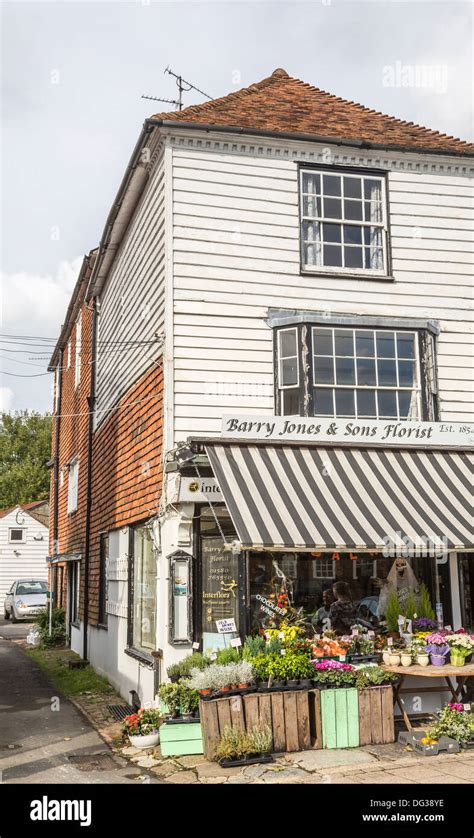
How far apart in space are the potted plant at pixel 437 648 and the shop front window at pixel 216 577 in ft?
8.40

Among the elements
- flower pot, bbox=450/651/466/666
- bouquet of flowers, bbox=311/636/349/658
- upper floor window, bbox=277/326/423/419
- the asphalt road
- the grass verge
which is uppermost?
upper floor window, bbox=277/326/423/419

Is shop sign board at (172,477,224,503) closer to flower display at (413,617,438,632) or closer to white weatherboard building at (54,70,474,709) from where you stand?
white weatherboard building at (54,70,474,709)

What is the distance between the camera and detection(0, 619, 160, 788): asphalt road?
9.19m

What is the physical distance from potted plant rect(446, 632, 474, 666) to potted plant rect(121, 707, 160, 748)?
388cm

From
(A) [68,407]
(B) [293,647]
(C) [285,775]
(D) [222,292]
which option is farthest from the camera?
(A) [68,407]

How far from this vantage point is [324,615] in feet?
38.7

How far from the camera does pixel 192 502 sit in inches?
442

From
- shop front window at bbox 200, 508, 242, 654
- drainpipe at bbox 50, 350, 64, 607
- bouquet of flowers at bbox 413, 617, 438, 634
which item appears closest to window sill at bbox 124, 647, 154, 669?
shop front window at bbox 200, 508, 242, 654

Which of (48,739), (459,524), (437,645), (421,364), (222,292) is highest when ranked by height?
(222,292)

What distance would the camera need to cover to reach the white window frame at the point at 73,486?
23.6m
